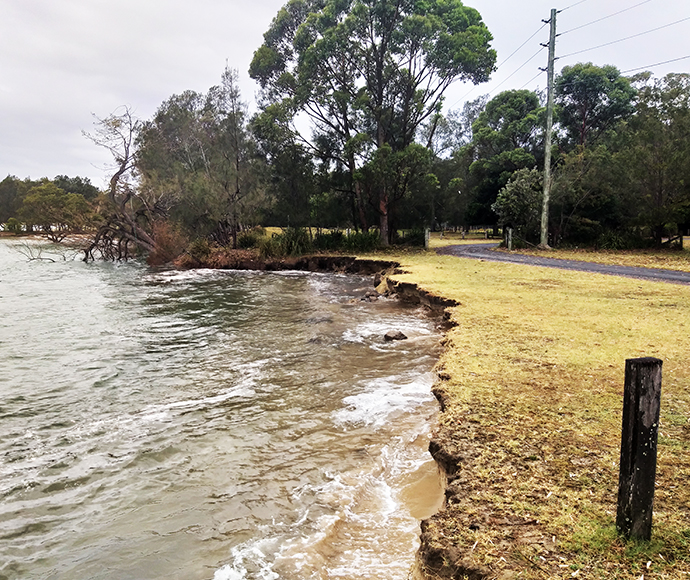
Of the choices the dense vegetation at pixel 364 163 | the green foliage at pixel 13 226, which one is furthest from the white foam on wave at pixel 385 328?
the green foliage at pixel 13 226

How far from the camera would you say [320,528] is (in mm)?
3191

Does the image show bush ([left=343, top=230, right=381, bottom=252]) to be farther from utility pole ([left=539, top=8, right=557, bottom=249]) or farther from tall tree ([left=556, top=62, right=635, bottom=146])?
tall tree ([left=556, top=62, right=635, bottom=146])

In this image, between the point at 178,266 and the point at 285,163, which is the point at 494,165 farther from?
the point at 178,266

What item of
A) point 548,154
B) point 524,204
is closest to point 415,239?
point 524,204

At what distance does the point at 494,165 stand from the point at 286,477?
40.5 metres

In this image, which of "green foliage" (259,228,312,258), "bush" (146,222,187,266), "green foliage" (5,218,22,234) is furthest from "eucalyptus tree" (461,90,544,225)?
"green foliage" (5,218,22,234)

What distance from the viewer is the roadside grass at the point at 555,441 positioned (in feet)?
7.55

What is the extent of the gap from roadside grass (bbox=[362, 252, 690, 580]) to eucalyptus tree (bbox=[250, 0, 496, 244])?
61.9 feet

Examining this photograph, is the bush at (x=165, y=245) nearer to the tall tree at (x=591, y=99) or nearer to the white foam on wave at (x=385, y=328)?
the white foam on wave at (x=385, y=328)

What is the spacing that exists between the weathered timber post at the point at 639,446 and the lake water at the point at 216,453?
130 centimetres

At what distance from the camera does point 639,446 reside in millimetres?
2168

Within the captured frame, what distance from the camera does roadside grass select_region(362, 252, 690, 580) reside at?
2.30 m

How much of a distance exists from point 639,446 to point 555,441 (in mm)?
1417

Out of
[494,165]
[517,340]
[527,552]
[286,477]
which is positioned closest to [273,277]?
[517,340]
